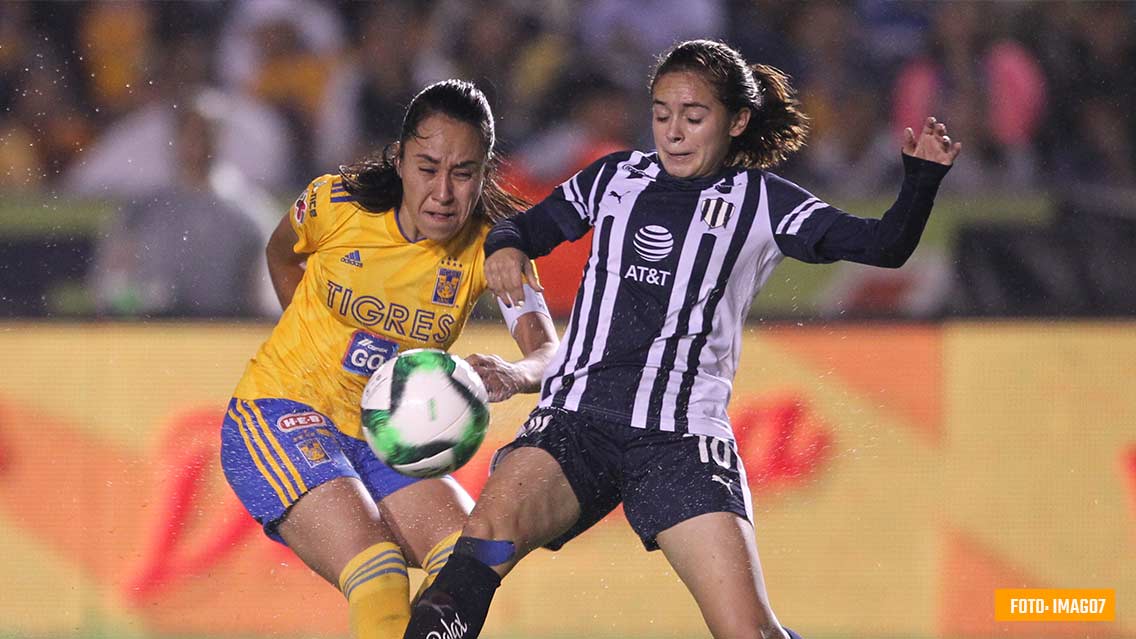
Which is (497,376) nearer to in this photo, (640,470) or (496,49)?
(640,470)

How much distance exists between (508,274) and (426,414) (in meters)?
0.40

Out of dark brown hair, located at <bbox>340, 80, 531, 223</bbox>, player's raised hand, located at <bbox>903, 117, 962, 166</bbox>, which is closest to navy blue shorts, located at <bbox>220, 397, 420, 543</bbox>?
dark brown hair, located at <bbox>340, 80, 531, 223</bbox>

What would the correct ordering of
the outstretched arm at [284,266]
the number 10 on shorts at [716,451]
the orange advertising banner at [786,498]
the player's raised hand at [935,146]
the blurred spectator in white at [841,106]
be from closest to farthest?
the player's raised hand at [935,146] < the number 10 on shorts at [716,451] < the outstretched arm at [284,266] < the orange advertising banner at [786,498] < the blurred spectator in white at [841,106]

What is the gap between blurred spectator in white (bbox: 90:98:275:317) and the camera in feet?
20.5

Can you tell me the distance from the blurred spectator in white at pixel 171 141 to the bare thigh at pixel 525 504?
384cm

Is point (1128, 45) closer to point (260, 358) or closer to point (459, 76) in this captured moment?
point (459, 76)

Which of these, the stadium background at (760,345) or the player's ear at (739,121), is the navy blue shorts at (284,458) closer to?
the player's ear at (739,121)

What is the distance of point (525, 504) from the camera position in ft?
11.4

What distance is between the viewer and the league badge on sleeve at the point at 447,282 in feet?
13.0

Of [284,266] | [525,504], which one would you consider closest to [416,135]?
[284,266]

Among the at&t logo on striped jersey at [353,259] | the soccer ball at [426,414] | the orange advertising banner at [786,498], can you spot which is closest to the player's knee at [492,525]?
the soccer ball at [426,414]

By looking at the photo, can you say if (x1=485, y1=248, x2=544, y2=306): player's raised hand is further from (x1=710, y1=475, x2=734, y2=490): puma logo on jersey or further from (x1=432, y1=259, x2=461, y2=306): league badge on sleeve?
(x1=710, y1=475, x2=734, y2=490): puma logo on jersey

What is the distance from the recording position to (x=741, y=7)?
8117 millimetres

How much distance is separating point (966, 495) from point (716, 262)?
89.7 inches
